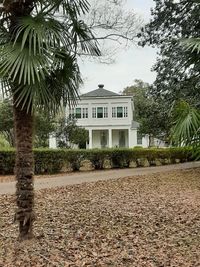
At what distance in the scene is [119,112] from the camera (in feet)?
128

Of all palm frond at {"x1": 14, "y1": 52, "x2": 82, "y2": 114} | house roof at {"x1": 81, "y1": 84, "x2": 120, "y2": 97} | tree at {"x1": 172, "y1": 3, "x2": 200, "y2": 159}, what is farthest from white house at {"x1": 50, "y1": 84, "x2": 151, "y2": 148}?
palm frond at {"x1": 14, "y1": 52, "x2": 82, "y2": 114}

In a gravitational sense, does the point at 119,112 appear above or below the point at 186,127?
above

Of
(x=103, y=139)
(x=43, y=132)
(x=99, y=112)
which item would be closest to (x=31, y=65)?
(x=43, y=132)

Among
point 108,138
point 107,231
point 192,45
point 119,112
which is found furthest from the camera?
point 108,138

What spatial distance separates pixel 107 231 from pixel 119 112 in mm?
32587

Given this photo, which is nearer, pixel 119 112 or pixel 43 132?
pixel 43 132

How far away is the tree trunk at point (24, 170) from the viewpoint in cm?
581

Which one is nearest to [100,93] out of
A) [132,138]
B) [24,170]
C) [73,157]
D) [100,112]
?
[100,112]

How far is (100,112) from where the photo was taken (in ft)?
129

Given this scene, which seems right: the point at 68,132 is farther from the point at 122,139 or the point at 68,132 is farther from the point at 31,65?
the point at 31,65

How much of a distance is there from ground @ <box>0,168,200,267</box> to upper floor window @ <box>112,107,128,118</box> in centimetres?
2770

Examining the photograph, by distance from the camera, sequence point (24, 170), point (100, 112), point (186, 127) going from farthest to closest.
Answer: point (100, 112) < point (186, 127) < point (24, 170)

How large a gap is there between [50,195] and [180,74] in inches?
329

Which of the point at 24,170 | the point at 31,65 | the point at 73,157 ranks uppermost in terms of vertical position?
the point at 31,65
